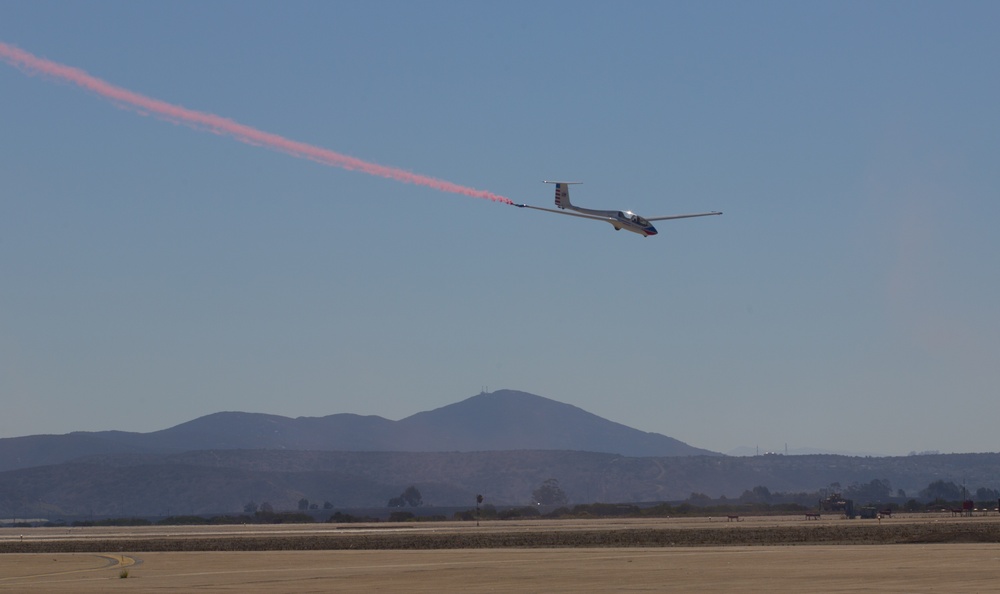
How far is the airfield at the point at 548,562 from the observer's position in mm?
45594

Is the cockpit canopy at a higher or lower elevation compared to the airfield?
higher

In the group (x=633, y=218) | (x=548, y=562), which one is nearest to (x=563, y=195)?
(x=633, y=218)

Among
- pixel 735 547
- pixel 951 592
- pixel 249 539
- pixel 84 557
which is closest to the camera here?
pixel 951 592

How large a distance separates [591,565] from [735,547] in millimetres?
17449

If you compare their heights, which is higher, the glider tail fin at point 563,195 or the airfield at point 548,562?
the glider tail fin at point 563,195

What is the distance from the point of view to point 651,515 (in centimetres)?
17025

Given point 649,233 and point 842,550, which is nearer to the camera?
point 842,550

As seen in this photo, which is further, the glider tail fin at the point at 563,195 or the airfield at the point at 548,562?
the glider tail fin at the point at 563,195

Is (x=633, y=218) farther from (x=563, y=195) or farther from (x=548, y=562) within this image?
(x=548, y=562)

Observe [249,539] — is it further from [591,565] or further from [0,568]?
[591,565]

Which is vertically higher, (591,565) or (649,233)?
(649,233)

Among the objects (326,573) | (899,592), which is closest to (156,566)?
(326,573)

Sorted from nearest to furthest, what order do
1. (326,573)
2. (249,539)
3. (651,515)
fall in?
(326,573)
(249,539)
(651,515)

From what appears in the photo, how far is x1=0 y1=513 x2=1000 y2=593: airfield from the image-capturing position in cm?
4559
